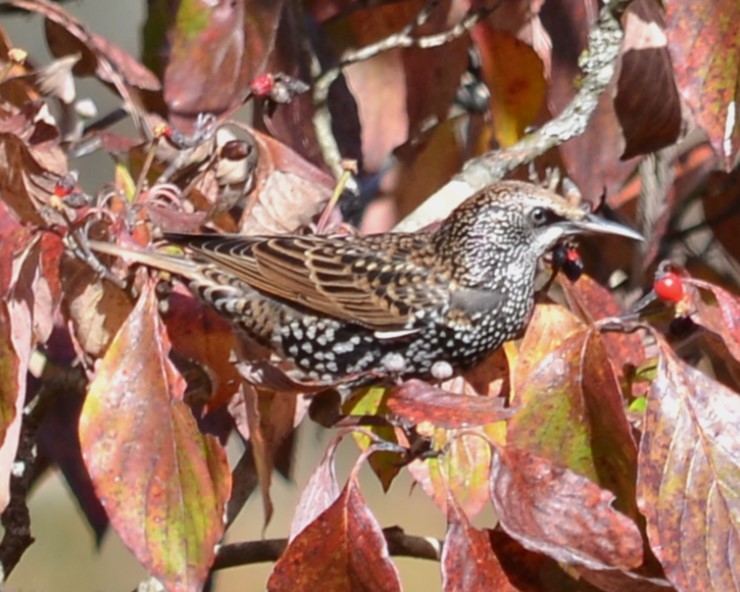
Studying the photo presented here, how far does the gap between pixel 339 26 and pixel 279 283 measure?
480 millimetres

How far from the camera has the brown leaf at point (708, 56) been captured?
185 centimetres

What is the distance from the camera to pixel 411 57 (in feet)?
8.36

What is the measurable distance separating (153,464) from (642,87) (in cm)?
106

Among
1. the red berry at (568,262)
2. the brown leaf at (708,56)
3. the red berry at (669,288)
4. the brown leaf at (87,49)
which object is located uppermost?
the brown leaf at (708,56)

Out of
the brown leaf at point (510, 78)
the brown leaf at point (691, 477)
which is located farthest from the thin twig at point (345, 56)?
the brown leaf at point (691, 477)

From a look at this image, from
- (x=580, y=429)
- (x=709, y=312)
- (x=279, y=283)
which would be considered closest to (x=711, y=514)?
(x=580, y=429)

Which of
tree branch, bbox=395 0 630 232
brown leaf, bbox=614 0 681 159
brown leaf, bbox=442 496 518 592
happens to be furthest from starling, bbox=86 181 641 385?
brown leaf, bbox=442 496 518 592

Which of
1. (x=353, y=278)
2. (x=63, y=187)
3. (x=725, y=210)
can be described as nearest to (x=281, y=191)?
(x=63, y=187)

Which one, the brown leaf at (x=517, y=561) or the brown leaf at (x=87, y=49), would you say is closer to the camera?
the brown leaf at (x=517, y=561)

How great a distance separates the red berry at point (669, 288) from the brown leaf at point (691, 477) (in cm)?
13

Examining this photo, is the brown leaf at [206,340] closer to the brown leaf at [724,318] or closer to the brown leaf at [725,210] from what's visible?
the brown leaf at [724,318]

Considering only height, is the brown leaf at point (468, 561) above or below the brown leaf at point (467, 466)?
above

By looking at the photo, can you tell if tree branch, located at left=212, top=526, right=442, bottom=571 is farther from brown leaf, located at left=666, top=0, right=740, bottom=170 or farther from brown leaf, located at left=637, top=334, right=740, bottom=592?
brown leaf, located at left=666, top=0, right=740, bottom=170

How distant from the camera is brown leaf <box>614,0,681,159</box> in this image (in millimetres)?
2361
